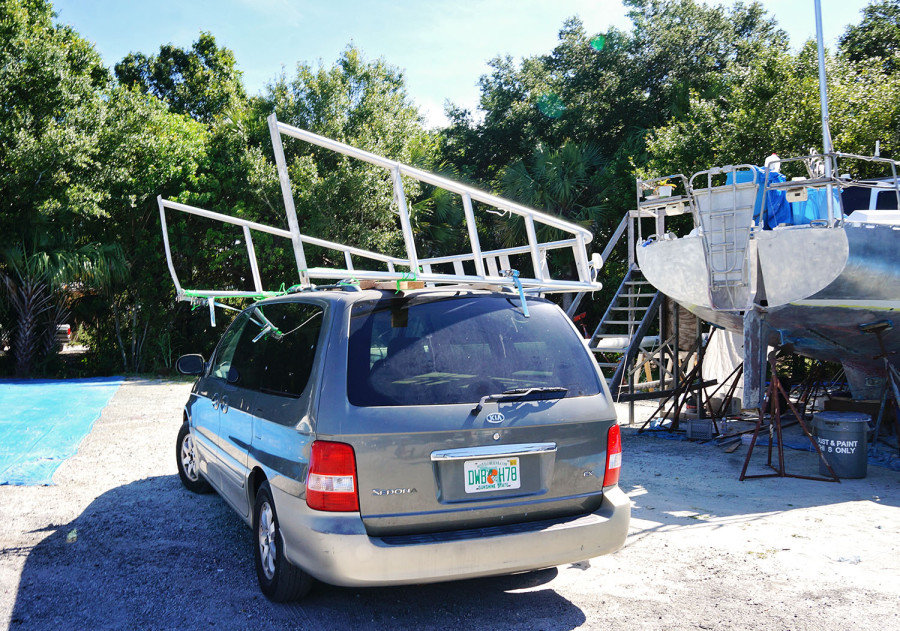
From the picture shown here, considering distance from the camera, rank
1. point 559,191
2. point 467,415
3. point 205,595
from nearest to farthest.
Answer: point 467,415
point 205,595
point 559,191

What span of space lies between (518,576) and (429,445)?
1.51 metres

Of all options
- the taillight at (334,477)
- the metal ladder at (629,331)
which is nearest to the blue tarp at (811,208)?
the metal ladder at (629,331)

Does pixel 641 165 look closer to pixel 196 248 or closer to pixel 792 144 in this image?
pixel 792 144

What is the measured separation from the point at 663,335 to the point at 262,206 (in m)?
12.0

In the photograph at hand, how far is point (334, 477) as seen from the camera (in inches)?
132

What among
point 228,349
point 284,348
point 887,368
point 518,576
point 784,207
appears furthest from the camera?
point 784,207

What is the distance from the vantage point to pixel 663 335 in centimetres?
1185

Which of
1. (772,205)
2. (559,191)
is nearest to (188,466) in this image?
(772,205)

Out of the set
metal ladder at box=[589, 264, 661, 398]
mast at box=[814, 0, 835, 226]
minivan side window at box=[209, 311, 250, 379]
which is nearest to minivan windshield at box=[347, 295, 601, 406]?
minivan side window at box=[209, 311, 250, 379]

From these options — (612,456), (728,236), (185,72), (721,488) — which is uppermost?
(185,72)

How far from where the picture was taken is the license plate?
3.51 m

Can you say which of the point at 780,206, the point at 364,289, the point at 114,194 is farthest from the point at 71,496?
the point at 114,194

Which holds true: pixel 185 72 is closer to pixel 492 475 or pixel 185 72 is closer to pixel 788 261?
pixel 788 261

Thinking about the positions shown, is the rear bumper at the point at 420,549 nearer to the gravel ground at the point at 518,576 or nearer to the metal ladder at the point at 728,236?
the gravel ground at the point at 518,576
